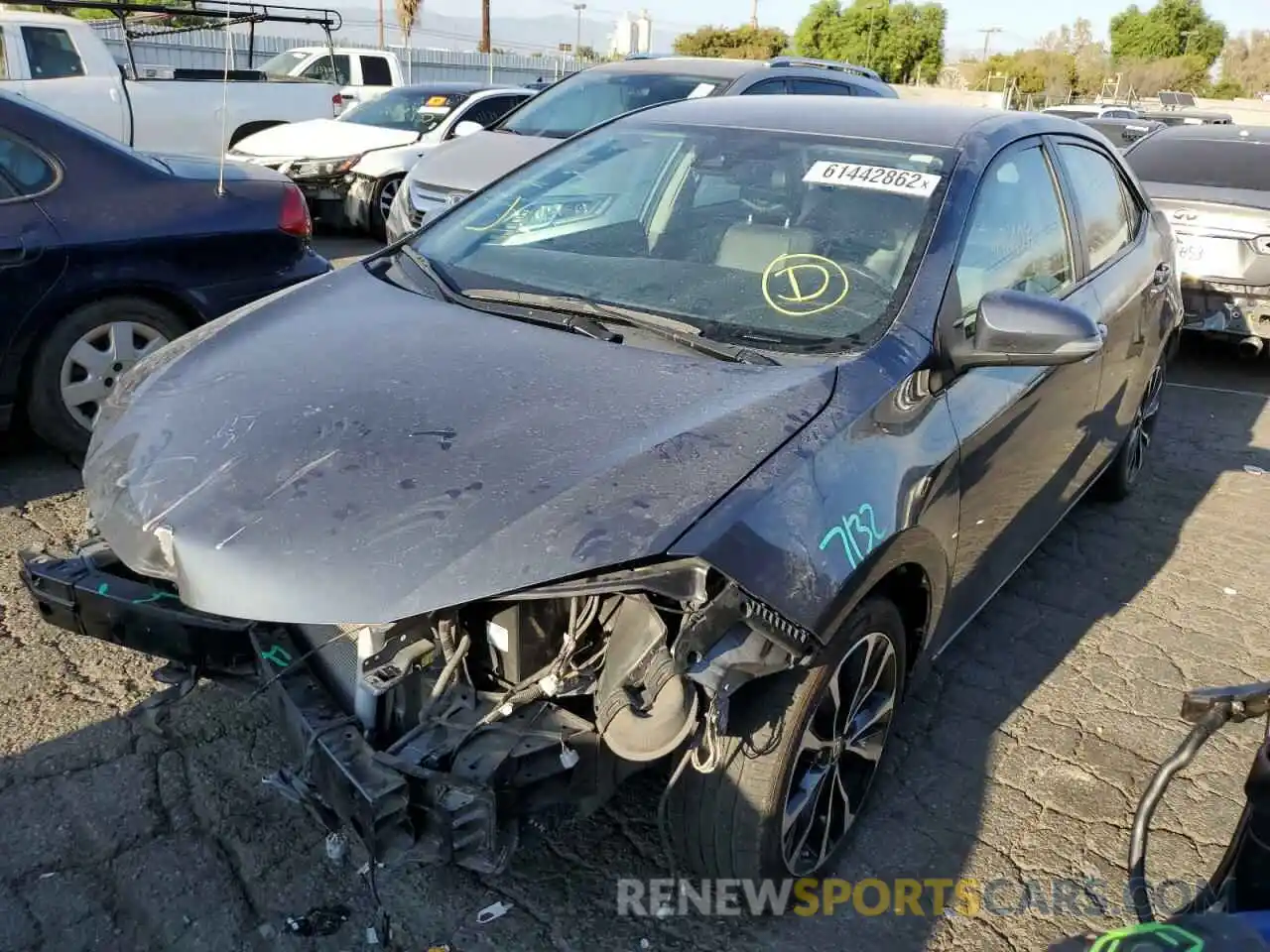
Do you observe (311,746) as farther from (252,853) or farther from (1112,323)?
(1112,323)

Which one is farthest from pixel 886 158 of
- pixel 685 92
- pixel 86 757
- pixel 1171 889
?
pixel 685 92

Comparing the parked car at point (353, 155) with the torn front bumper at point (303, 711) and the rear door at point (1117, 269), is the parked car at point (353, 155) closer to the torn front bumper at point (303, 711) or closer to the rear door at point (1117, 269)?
the rear door at point (1117, 269)

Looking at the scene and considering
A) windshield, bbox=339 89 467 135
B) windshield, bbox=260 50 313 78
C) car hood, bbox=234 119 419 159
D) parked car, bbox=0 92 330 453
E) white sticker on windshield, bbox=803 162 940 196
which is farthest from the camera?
windshield, bbox=260 50 313 78

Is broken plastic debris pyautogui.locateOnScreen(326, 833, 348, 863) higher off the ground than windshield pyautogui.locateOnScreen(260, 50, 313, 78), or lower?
lower

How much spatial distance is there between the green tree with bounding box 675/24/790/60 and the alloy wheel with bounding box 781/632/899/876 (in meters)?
49.4

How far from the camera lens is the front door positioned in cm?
280

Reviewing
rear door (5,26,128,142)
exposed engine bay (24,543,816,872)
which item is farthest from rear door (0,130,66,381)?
rear door (5,26,128,142)

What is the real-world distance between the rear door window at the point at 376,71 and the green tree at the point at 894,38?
43.4 meters

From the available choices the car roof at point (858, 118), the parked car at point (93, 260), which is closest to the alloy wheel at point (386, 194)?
the parked car at point (93, 260)

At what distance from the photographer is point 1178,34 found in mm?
58812

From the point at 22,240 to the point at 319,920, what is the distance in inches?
126

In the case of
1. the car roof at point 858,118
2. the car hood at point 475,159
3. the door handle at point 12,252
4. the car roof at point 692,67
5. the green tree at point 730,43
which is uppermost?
the car roof at point 858,118

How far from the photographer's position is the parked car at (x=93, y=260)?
4.31m

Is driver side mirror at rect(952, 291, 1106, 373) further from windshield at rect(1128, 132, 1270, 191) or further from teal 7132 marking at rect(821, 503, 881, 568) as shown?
windshield at rect(1128, 132, 1270, 191)
